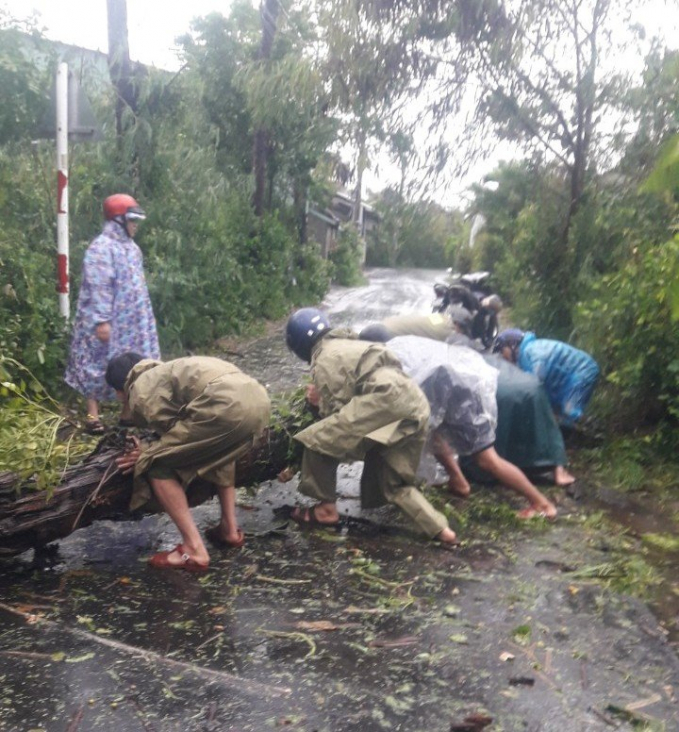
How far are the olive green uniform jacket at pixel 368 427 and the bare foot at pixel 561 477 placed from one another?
2.01m

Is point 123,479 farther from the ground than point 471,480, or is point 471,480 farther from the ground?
point 123,479

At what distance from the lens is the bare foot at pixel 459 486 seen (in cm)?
691

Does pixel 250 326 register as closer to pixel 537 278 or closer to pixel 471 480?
pixel 537 278

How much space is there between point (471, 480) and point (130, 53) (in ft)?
21.8

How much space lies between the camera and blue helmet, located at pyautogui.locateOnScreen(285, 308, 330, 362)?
19.5 feet

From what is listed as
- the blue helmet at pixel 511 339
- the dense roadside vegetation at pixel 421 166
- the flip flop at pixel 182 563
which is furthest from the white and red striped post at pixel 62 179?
the blue helmet at pixel 511 339

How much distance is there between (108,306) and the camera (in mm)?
6949

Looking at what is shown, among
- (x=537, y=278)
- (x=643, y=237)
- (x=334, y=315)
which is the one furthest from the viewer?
(x=334, y=315)

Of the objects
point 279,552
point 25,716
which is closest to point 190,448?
point 279,552

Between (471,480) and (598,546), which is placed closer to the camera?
(598,546)

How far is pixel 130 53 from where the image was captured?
10.4m

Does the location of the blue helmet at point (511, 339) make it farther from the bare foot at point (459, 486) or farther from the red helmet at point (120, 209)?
the red helmet at point (120, 209)

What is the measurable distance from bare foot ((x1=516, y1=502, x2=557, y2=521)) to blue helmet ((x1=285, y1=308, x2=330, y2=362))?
2.05m

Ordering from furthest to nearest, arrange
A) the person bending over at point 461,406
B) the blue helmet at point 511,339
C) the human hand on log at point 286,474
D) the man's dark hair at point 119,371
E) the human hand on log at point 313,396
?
the blue helmet at point 511,339 → the person bending over at point 461,406 → the human hand on log at point 286,474 → the human hand on log at point 313,396 → the man's dark hair at point 119,371
